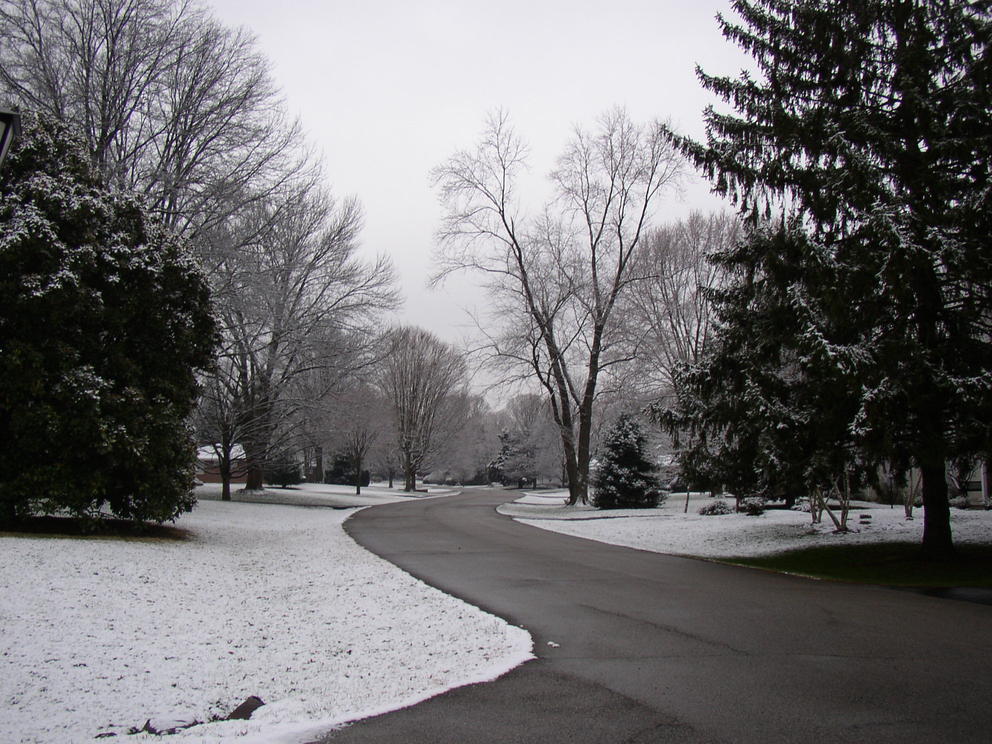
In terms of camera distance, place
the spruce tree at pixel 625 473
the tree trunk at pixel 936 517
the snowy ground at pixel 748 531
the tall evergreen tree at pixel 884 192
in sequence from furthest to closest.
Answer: the spruce tree at pixel 625 473, the snowy ground at pixel 748 531, the tree trunk at pixel 936 517, the tall evergreen tree at pixel 884 192

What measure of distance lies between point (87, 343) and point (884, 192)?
13.9 meters

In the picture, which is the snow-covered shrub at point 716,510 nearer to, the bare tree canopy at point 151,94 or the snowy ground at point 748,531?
the snowy ground at point 748,531

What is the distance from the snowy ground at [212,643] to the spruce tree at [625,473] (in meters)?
20.1

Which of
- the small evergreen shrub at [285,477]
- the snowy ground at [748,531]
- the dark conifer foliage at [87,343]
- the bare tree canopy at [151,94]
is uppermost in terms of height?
the bare tree canopy at [151,94]

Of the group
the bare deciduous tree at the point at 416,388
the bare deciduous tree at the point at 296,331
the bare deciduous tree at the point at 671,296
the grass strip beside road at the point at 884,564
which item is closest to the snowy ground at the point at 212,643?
the grass strip beside road at the point at 884,564

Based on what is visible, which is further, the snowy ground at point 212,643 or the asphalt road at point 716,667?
the snowy ground at point 212,643

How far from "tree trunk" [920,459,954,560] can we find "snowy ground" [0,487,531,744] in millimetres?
8232

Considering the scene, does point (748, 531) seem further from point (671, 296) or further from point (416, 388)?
point (416, 388)

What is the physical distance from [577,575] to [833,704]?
616 cm

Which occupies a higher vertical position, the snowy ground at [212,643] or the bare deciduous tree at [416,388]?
the bare deciduous tree at [416,388]

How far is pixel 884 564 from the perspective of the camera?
11383mm

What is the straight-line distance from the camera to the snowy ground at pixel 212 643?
442 cm

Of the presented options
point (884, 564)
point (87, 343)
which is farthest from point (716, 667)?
point (87, 343)

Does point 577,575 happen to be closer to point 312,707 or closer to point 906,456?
point 906,456
